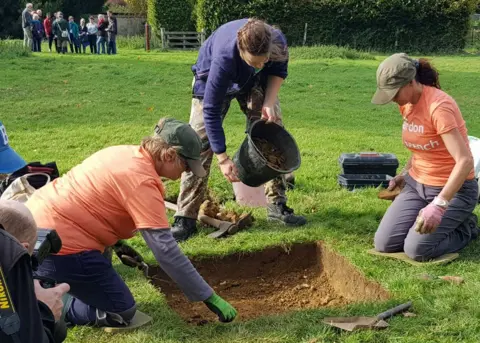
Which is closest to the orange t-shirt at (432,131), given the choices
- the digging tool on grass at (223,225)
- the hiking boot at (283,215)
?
the hiking boot at (283,215)

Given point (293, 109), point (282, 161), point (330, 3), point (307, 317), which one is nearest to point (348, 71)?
point (293, 109)

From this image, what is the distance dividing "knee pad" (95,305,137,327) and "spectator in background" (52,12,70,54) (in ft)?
69.6

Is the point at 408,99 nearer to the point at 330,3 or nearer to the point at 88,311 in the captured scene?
the point at 88,311

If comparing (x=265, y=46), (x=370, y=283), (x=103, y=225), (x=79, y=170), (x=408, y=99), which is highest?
(x=265, y=46)

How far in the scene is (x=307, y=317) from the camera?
405 cm

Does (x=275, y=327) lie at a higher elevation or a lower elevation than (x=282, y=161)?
lower

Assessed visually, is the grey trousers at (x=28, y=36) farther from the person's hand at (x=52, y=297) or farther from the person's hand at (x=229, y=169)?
the person's hand at (x=52, y=297)

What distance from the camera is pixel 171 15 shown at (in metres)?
33.0

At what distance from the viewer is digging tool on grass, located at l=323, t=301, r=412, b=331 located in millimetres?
3855

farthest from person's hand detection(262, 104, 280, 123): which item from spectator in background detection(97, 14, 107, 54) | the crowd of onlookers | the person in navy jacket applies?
spectator in background detection(97, 14, 107, 54)

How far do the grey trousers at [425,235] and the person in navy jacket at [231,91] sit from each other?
918 millimetres

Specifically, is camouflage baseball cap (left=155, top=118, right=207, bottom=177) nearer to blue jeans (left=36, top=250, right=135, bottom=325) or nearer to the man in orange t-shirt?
the man in orange t-shirt

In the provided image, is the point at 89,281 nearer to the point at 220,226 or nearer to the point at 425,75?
the point at 220,226

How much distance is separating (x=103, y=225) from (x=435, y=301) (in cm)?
225
